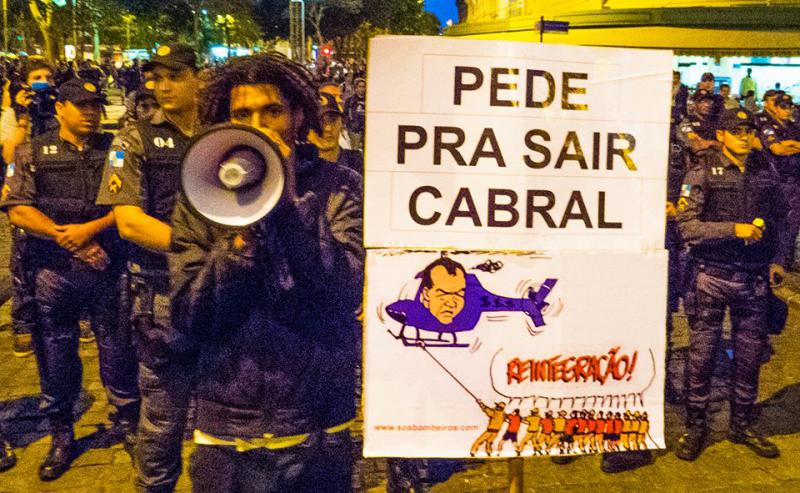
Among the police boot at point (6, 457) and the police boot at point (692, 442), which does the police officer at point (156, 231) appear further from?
the police boot at point (692, 442)

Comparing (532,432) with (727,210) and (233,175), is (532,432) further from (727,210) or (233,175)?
(727,210)

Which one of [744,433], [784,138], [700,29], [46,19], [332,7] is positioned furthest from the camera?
[332,7]

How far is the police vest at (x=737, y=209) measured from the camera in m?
4.72

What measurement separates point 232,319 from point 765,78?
1973cm

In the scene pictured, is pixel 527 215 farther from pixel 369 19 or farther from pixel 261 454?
pixel 369 19

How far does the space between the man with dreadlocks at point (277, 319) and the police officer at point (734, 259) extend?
2944mm

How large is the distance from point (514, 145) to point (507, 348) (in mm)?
620

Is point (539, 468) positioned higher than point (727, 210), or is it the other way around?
point (727, 210)

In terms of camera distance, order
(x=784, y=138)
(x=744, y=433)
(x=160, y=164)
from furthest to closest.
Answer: (x=784, y=138) < (x=744, y=433) < (x=160, y=164)

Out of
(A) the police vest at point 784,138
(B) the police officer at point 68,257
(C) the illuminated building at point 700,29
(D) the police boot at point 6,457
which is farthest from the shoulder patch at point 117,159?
(C) the illuminated building at point 700,29

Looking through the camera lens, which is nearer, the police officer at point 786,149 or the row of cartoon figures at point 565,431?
the row of cartoon figures at point 565,431

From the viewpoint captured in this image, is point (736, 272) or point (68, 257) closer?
point (68, 257)

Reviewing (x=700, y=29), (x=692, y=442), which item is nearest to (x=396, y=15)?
(x=700, y=29)

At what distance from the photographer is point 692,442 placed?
4.77 metres
